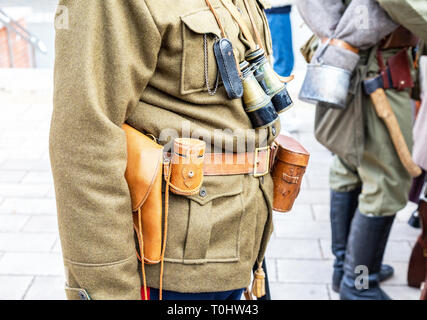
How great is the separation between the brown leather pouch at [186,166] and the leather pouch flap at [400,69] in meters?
1.52

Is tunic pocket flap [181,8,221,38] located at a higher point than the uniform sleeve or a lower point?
higher

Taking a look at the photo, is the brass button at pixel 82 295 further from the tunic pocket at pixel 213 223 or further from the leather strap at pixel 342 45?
the leather strap at pixel 342 45

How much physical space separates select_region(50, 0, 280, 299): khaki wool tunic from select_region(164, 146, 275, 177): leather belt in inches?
0.9

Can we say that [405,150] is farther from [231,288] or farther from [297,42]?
[297,42]

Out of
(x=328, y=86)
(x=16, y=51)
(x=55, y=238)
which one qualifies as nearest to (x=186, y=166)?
(x=328, y=86)

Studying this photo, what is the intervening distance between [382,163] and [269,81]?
136 cm

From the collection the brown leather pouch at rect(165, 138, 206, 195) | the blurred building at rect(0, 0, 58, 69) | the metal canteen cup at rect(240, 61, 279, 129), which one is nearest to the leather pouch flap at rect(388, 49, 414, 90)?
the metal canteen cup at rect(240, 61, 279, 129)

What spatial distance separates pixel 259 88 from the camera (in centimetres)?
155

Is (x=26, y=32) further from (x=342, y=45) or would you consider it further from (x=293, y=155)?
(x=293, y=155)

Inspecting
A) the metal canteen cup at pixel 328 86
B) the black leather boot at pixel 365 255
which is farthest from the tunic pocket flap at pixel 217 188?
the black leather boot at pixel 365 255

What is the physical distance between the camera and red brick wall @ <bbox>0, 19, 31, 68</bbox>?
25.7ft

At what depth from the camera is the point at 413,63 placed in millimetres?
2705

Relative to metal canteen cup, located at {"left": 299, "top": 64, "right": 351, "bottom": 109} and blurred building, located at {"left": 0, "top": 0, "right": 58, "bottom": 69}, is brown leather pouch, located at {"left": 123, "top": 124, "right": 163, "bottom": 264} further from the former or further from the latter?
blurred building, located at {"left": 0, "top": 0, "right": 58, "bottom": 69}

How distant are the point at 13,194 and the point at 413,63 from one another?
9.70 ft
